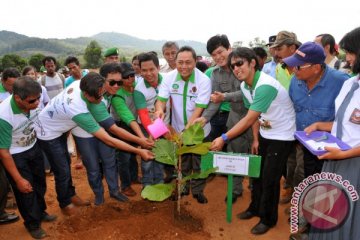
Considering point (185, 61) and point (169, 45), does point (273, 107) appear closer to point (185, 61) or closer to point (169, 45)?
point (185, 61)

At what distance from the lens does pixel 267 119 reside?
122 inches

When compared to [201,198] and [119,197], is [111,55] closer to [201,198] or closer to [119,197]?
[119,197]

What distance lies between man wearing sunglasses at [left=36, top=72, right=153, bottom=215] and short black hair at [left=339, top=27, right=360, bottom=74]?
2256 millimetres

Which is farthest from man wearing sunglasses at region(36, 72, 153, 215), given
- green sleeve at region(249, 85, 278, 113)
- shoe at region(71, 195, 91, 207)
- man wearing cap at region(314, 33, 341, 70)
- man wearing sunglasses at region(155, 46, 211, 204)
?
man wearing cap at region(314, 33, 341, 70)

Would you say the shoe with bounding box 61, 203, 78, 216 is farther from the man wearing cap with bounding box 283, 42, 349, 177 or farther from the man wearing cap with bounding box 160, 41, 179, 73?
the man wearing cap with bounding box 283, 42, 349, 177

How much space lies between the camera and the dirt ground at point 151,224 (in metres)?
3.15

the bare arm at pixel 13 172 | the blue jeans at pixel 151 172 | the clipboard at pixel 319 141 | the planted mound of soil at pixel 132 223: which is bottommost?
the planted mound of soil at pixel 132 223

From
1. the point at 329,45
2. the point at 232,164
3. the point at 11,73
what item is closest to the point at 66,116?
the point at 11,73

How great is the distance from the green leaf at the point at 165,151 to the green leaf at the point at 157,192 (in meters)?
0.28

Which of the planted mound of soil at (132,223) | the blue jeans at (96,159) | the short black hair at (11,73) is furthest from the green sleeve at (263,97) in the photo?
the short black hair at (11,73)

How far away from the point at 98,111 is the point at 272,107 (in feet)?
6.60

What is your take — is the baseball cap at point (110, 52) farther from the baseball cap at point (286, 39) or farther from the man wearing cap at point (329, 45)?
the man wearing cap at point (329, 45)

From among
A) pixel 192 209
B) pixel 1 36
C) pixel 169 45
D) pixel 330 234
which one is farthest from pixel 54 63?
pixel 1 36

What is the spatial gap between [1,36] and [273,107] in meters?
215
